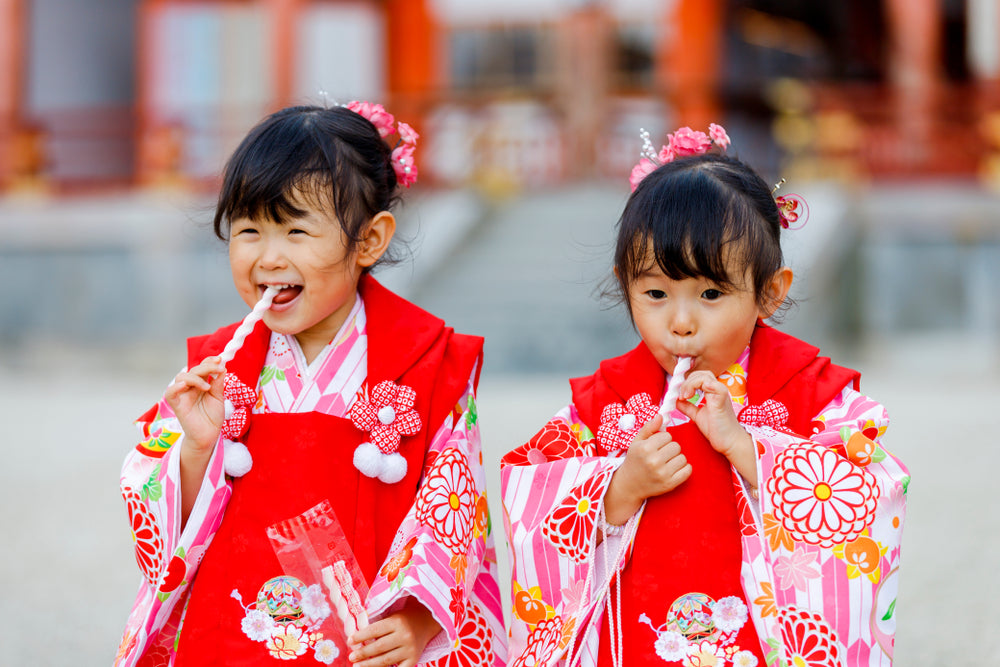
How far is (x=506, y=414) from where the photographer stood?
629 centimetres

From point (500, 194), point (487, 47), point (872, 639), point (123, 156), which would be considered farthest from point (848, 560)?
point (123, 156)

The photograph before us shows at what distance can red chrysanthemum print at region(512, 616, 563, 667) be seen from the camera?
1.96 m

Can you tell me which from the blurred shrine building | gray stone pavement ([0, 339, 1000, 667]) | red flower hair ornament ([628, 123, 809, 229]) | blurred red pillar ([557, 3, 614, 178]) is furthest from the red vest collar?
blurred red pillar ([557, 3, 614, 178])

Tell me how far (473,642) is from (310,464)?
0.50 metres

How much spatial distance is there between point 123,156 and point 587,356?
27.9 ft

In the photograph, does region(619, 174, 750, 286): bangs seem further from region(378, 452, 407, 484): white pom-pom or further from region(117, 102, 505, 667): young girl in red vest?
region(378, 452, 407, 484): white pom-pom

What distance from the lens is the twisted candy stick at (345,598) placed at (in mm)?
1921

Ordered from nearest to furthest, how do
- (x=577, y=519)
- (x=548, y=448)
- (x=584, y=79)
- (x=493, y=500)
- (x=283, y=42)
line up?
(x=577, y=519), (x=548, y=448), (x=493, y=500), (x=584, y=79), (x=283, y=42)

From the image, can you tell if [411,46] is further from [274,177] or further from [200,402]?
[200,402]

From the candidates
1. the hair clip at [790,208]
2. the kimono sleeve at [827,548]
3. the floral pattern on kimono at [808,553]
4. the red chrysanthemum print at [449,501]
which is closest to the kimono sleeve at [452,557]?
the red chrysanthemum print at [449,501]

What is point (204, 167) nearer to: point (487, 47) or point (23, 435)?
point (487, 47)

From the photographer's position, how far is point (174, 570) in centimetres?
201

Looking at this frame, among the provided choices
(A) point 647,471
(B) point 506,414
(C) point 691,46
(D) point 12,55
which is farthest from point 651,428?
(D) point 12,55

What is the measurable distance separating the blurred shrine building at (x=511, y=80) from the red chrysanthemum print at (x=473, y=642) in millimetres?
8226
